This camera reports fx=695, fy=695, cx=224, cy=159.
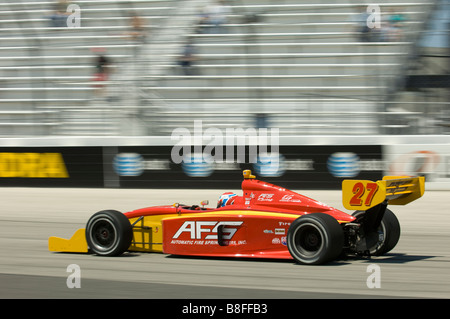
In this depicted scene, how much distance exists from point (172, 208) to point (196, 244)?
1.64 ft

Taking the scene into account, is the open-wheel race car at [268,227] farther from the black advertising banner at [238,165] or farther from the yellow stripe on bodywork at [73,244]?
the black advertising banner at [238,165]

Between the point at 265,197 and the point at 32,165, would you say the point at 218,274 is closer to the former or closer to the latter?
the point at 265,197

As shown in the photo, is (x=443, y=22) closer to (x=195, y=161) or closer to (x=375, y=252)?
(x=195, y=161)

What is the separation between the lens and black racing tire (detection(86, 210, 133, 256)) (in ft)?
23.2

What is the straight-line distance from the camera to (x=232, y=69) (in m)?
16.6

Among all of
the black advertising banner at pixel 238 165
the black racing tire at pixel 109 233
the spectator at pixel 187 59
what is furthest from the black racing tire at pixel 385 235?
the spectator at pixel 187 59

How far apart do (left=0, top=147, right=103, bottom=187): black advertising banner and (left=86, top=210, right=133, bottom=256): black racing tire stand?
830 cm

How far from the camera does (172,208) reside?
7.21 meters

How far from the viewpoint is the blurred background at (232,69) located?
47.3 ft

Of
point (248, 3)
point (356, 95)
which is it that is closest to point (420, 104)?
point (356, 95)

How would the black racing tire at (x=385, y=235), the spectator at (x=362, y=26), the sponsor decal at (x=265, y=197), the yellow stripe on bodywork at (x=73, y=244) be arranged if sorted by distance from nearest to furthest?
the black racing tire at (x=385, y=235) → the sponsor decal at (x=265, y=197) → the yellow stripe on bodywork at (x=73, y=244) → the spectator at (x=362, y=26)

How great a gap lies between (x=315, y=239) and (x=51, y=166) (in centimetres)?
1077
